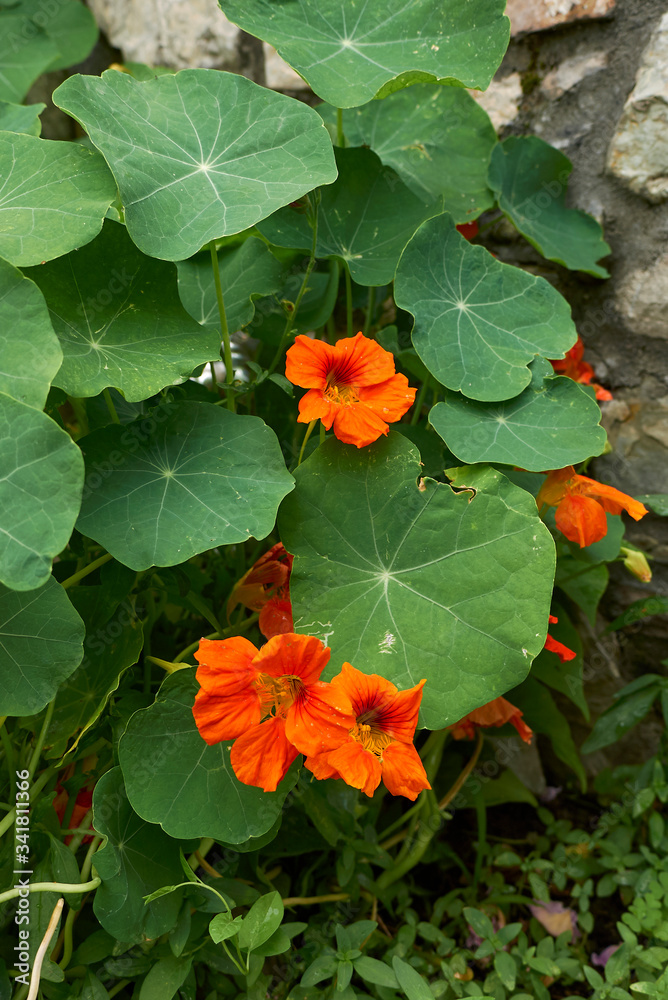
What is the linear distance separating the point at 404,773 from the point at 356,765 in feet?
0.21

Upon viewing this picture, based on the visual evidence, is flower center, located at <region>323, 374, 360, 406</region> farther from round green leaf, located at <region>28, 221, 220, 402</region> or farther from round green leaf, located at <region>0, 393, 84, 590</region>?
round green leaf, located at <region>0, 393, 84, 590</region>

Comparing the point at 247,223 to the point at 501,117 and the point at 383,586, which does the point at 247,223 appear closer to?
the point at 383,586

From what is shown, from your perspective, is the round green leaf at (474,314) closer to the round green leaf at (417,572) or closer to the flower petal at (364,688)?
the round green leaf at (417,572)

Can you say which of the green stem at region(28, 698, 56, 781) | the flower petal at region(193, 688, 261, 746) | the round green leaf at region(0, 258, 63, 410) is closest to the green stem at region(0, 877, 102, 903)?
the green stem at region(28, 698, 56, 781)

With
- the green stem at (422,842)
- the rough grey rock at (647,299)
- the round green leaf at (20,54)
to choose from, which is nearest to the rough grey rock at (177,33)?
the round green leaf at (20,54)

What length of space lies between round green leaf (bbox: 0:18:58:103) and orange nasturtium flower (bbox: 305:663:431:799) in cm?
181

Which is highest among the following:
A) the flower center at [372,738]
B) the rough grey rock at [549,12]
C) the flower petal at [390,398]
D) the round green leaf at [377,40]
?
the rough grey rock at [549,12]

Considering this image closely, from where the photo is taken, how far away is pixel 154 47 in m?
1.76

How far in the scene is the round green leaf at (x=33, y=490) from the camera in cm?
68

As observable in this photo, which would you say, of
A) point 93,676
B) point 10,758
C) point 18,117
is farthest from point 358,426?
point 18,117

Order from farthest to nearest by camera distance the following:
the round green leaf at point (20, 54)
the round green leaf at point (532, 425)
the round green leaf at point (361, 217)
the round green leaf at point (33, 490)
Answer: the round green leaf at point (20, 54) → the round green leaf at point (361, 217) → the round green leaf at point (532, 425) → the round green leaf at point (33, 490)

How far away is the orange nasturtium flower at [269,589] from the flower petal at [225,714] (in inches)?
8.1

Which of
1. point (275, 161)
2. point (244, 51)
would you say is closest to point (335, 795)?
point (275, 161)

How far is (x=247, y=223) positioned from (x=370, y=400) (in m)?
0.28
